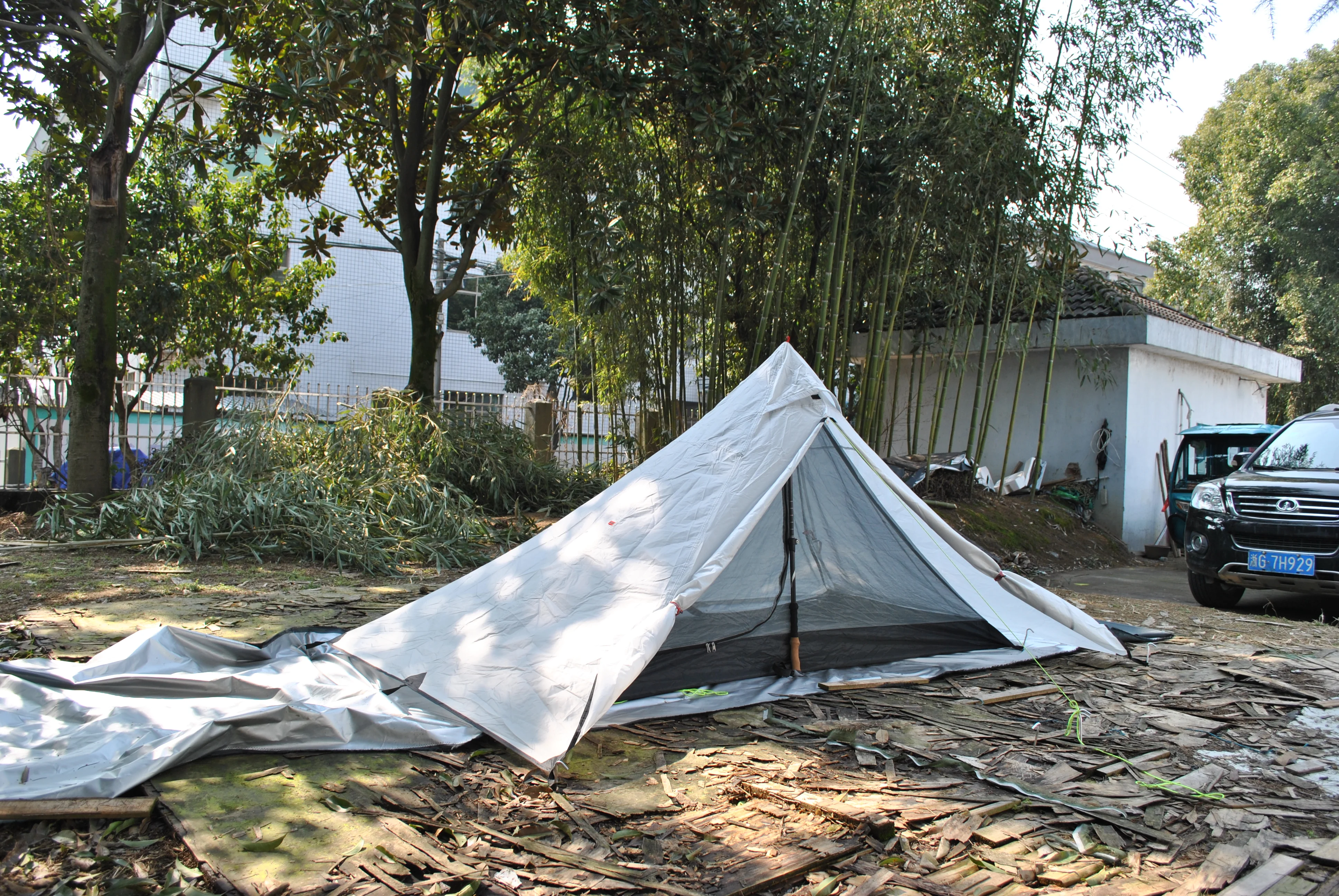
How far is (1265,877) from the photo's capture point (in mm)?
2303

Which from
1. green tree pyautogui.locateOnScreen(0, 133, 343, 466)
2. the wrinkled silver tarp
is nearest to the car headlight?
the wrinkled silver tarp

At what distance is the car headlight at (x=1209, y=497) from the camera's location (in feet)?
21.7

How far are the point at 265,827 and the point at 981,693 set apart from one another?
9.49 ft

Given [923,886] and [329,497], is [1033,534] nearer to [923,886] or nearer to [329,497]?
[329,497]

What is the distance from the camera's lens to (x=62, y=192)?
10.3 m

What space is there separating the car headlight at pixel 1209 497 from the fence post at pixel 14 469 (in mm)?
10388

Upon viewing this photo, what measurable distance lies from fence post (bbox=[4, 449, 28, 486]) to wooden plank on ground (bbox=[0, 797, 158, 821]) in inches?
306

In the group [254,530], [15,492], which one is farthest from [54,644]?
[15,492]

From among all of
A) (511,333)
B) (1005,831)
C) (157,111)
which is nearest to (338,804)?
(1005,831)

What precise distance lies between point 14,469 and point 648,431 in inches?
253

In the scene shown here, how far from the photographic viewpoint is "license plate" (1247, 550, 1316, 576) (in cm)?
601

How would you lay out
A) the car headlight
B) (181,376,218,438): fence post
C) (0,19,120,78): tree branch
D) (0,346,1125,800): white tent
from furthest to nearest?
(181,376,218,438): fence post
(0,19,120,78): tree branch
the car headlight
(0,346,1125,800): white tent

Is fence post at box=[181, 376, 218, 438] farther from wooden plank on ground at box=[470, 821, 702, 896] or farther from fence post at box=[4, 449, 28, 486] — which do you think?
wooden plank on ground at box=[470, 821, 702, 896]

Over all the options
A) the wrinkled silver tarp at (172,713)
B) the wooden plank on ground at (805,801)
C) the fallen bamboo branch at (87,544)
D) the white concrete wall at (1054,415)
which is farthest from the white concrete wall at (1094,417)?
the wrinkled silver tarp at (172,713)
